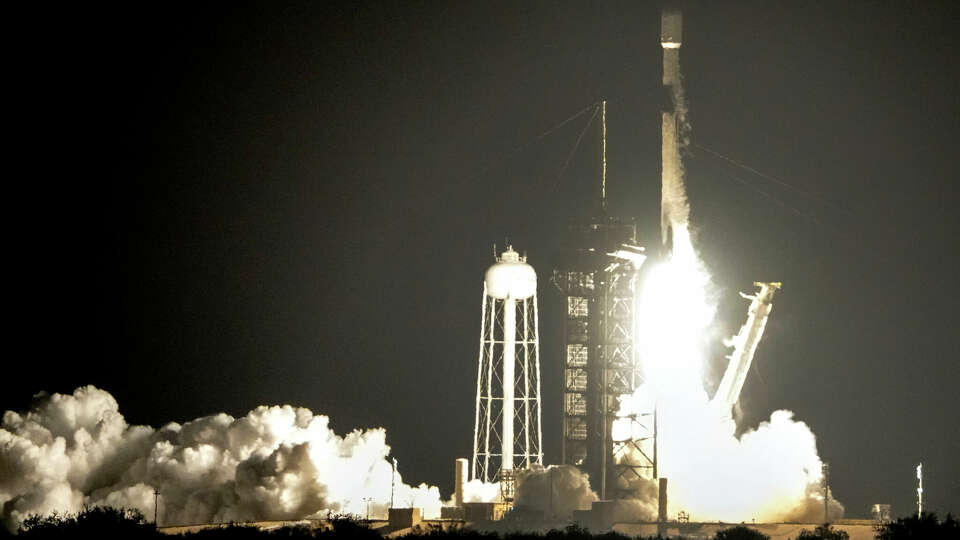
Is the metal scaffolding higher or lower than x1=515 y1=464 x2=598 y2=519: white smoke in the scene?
higher

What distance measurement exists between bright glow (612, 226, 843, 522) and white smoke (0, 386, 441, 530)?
11141mm

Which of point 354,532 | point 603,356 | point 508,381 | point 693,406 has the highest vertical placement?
point 603,356

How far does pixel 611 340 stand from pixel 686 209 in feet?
18.7

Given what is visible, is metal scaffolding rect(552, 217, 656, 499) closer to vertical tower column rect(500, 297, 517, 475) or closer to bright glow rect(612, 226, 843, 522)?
bright glow rect(612, 226, 843, 522)

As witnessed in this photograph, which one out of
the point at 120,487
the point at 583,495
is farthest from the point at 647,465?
the point at 120,487

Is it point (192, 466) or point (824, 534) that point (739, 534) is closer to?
point (824, 534)

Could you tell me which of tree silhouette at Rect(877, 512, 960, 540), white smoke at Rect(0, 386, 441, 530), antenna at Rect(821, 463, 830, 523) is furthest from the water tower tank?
tree silhouette at Rect(877, 512, 960, 540)

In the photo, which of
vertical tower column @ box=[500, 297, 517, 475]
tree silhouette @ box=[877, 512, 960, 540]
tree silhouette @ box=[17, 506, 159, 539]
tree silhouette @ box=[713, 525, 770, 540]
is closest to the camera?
tree silhouette @ box=[877, 512, 960, 540]

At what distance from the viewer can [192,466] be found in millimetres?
78062

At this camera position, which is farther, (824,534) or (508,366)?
(508,366)

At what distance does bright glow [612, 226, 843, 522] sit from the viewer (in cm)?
7169

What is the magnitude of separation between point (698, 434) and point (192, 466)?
19.8m

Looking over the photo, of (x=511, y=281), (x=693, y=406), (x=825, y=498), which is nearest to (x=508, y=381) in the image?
(x=511, y=281)

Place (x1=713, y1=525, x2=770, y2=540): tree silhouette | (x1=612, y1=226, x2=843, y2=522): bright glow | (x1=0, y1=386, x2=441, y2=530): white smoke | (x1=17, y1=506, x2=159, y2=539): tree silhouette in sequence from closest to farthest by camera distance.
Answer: (x1=713, y1=525, x2=770, y2=540): tree silhouette → (x1=17, y1=506, x2=159, y2=539): tree silhouette → (x1=612, y1=226, x2=843, y2=522): bright glow → (x1=0, y1=386, x2=441, y2=530): white smoke
